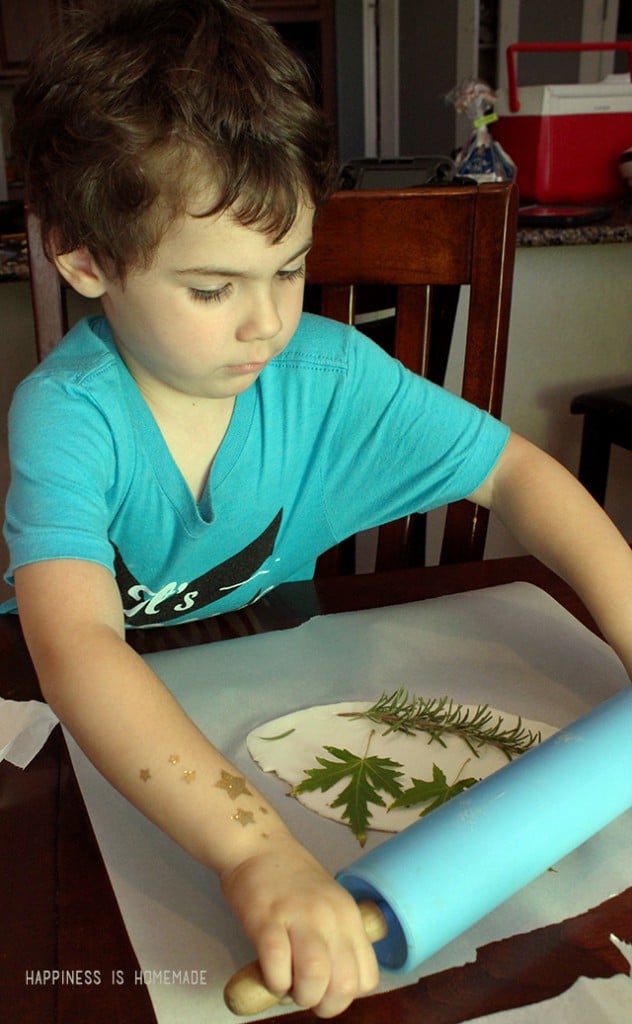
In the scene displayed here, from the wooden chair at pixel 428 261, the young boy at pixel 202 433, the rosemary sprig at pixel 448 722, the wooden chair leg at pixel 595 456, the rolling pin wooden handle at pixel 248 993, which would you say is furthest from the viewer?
the wooden chair leg at pixel 595 456

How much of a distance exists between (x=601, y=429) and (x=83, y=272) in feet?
4.19

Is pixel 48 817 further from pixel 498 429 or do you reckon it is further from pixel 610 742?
pixel 498 429

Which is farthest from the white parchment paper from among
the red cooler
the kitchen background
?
the red cooler

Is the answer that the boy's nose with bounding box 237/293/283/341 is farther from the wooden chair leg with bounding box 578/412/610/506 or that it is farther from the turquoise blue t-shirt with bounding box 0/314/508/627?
the wooden chair leg with bounding box 578/412/610/506

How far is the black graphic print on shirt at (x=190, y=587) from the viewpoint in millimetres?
885

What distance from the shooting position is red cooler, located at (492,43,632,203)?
6.66 ft

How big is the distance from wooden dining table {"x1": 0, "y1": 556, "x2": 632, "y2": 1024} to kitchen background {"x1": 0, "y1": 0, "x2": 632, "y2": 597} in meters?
1.32

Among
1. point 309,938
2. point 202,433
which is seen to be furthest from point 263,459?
point 309,938

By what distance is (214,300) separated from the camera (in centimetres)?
69

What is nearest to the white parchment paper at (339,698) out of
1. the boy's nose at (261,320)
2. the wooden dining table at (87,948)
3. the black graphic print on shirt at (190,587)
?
the wooden dining table at (87,948)

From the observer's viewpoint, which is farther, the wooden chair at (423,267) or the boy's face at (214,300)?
the wooden chair at (423,267)

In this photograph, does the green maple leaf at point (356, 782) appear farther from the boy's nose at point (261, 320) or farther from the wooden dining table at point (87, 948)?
the boy's nose at point (261, 320)

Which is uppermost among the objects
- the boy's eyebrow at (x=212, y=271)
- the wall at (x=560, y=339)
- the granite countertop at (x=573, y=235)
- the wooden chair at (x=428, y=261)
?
the boy's eyebrow at (x=212, y=271)

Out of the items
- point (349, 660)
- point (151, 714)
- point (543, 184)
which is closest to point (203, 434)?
point (349, 660)
